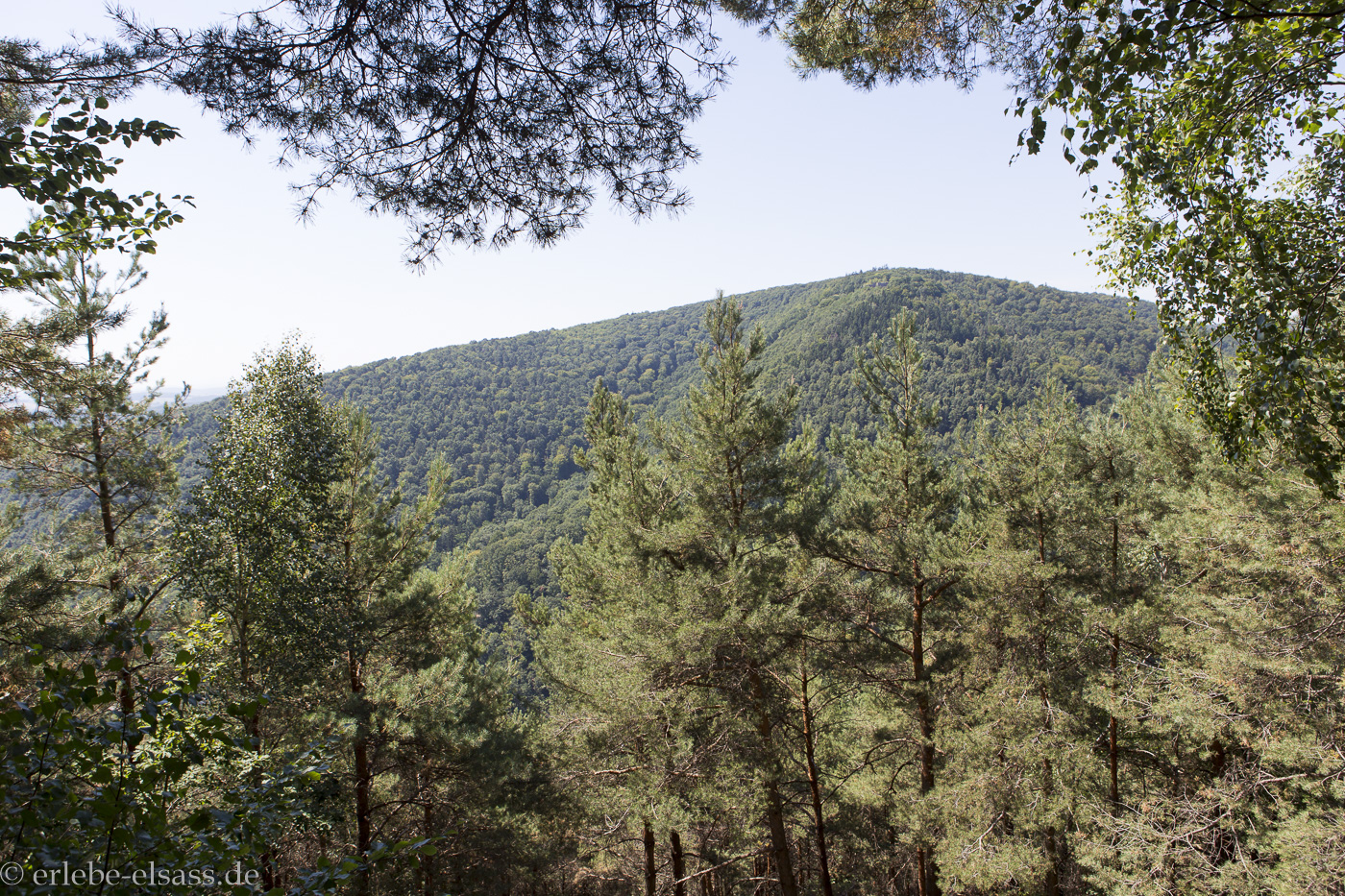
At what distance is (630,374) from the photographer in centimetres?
10638

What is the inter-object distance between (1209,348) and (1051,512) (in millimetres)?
6332

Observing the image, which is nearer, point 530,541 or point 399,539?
point 399,539

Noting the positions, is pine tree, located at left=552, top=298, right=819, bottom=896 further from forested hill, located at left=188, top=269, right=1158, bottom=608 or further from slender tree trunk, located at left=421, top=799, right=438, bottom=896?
forested hill, located at left=188, top=269, right=1158, bottom=608

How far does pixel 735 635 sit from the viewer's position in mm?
7691

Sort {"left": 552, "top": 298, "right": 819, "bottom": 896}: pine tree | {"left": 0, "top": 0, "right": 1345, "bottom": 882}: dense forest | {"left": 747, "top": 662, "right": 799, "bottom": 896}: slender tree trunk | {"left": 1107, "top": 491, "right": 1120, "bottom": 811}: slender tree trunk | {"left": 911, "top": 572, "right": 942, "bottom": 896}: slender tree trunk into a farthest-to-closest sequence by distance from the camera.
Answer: {"left": 911, "top": 572, "right": 942, "bottom": 896}: slender tree trunk < {"left": 1107, "top": 491, "right": 1120, "bottom": 811}: slender tree trunk < {"left": 747, "top": 662, "right": 799, "bottom": 896}: slender tree trunk < {"left": 552, "top": 298, "right": 819, "bottom": 896}: pine tree < {"left": 0, "top": 0, "right": 1345, "bottom": 882}: dense forest

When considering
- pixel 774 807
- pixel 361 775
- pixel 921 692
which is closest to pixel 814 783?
pixel 774 807

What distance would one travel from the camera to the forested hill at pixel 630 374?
65312 millimetres

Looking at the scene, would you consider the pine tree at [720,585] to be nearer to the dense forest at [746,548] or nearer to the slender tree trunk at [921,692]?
the dense forest at [746,548]

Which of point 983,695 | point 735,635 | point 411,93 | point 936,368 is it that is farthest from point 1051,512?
point 936,368

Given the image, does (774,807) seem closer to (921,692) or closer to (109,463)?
(921,692)

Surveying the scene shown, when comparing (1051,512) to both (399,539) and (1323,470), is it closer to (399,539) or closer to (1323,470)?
(1323,470)

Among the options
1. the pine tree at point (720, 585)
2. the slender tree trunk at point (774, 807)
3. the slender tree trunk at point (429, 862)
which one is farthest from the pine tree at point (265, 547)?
the slender tree trunk at point (774, 807)

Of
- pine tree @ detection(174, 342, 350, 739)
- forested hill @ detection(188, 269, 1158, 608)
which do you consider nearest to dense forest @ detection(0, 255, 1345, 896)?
pine tree @ detection(174, 342, 350, 739)

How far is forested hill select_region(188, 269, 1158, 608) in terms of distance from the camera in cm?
6531
